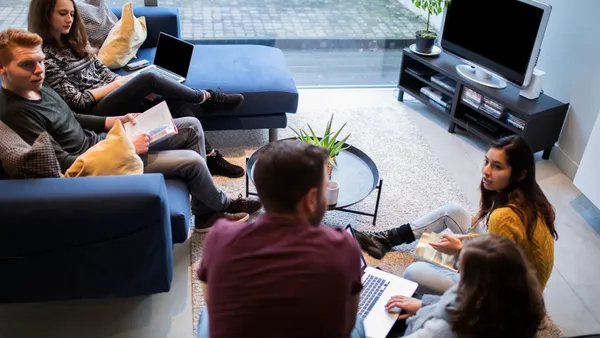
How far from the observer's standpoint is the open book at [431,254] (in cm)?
237

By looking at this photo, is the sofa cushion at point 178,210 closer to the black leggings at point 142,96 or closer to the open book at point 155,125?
the open book at point 155,125

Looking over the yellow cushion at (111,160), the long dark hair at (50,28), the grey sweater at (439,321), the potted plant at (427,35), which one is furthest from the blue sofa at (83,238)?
the potted plant at (427,35)

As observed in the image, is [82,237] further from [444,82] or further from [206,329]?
[444,82]

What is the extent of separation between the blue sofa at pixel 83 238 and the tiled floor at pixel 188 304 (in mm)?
193

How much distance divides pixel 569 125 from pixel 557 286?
126 centimetres

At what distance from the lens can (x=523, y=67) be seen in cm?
345

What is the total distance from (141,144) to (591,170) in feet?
7.76

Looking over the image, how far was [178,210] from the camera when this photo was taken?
7.74 feet

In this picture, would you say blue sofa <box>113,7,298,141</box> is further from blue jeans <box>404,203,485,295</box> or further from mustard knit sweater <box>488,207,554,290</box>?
mustard knit sweater <box>488,207,554,290</box>

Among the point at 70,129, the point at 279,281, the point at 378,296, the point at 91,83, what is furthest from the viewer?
the point at 91,83

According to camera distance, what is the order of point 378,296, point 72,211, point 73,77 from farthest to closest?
point 73,77
point 378,296
point 72,211

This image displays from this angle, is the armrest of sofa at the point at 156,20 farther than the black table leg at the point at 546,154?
Yes

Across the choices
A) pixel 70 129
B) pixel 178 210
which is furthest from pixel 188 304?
pixel 70 129

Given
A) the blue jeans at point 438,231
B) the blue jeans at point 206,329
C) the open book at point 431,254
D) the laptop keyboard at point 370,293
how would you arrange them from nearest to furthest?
the blue jeans at point 206,329 → the laptop keyboard at point 370,293 → the blue jeans at point 438,231 → the open book at point 431,254
